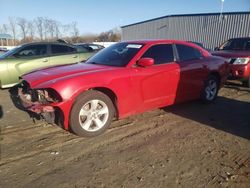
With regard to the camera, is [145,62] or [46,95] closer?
[46,95]

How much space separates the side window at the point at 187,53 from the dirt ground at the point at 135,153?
1241 mm

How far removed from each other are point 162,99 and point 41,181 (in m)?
3.02

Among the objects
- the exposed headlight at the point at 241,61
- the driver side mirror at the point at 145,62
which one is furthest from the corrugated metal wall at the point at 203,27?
the driver side mirror at the point at 145,62

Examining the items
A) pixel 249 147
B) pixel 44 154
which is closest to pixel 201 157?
pixel 249 147

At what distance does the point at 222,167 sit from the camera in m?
3.57

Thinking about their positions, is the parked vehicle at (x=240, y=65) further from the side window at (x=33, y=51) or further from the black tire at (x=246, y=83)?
the side window at (x=33, y=51)

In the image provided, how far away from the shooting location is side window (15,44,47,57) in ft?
28.8

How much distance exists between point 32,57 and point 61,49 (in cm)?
110

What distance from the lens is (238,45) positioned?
10203mm

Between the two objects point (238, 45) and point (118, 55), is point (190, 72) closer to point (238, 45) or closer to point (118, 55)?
point (118, 55)

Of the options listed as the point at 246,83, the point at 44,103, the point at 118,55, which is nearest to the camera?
the point at 44,103

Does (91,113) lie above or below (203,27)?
below

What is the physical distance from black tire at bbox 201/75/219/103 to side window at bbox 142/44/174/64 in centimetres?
145

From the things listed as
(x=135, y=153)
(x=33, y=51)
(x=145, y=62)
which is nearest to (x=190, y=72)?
(x=145, y=62)
